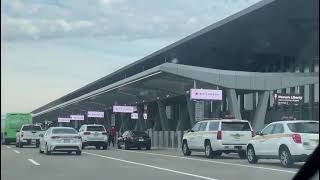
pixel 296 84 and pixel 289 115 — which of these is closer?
pixel 296 84

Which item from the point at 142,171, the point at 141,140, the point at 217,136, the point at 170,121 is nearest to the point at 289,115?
the point at 141,140

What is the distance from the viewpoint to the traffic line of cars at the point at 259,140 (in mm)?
19141

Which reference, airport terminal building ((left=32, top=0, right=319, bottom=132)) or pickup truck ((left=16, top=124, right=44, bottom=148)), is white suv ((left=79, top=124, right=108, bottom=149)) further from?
Answer: airport terminal building ((left=32, top=0, right=319, bottom=132))

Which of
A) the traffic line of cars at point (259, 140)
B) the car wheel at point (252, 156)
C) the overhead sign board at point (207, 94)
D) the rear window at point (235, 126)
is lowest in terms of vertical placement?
the car wheel at point (252, 156)

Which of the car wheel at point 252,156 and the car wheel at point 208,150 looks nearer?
the car wheel at point 252,156

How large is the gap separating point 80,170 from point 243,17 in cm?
1722

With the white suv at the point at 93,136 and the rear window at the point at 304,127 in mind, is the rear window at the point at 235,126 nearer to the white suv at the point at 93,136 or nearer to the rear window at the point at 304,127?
the rear window at the point at 304,127

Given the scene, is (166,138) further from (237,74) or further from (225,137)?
(225,137)

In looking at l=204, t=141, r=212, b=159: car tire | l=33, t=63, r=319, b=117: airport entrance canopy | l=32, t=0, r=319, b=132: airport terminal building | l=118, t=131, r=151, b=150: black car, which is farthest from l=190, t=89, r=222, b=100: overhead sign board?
l=204, t=141, r=212, b=159: car tire

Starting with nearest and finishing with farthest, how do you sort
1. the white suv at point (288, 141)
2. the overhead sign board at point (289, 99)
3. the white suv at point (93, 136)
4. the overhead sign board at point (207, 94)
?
1. the white suv at point (288, 141)
2. the overhead sign board at point (289, 99)
3. the overhead sign board at point (207, 94)
4. the white suv at point (93, 136)

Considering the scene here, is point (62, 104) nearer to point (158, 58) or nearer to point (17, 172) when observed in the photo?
point (158, 58)

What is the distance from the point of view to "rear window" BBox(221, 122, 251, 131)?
26.3 meters

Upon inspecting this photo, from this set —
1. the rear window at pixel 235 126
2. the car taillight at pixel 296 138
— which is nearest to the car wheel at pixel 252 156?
the car taillight at pixel 296 138

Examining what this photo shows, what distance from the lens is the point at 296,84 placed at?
105 feet
